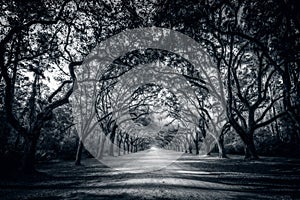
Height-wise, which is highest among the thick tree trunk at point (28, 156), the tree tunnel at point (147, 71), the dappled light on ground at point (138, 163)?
the tree tunnel at point (147, 71)

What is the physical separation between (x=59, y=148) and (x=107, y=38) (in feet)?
77.4

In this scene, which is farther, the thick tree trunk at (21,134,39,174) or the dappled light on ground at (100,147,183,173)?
the dappled light on ground at (100,147,183,173)

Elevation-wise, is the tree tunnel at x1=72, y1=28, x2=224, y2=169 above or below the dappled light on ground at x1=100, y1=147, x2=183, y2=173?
above

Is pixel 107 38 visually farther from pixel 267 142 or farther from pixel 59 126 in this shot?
pixel 267 142

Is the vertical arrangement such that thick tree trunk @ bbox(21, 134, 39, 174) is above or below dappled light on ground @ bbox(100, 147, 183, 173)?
above

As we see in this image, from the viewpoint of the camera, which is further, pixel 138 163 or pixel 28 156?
pixel 138 163

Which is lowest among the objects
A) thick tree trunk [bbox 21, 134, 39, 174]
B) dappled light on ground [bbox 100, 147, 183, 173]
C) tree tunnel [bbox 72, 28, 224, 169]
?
dappled light on ground [bbox 100, 147, 183, 173]

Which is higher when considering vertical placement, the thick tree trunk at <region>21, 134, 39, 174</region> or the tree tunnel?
the tree tunnel

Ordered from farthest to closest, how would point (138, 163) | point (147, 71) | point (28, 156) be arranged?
1. point (138, 163)
2. point (147, 71)
3. point (28, 156)

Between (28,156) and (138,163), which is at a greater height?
(28,156)

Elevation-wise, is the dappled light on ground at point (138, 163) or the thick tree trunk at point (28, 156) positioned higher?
the thick tree trunk at point (28, 156)

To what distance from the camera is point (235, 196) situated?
5703 mm

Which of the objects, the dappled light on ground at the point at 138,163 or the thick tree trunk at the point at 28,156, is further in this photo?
the dappled light on ground at the point at 138,163

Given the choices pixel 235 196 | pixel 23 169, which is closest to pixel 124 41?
pixel 23 169
